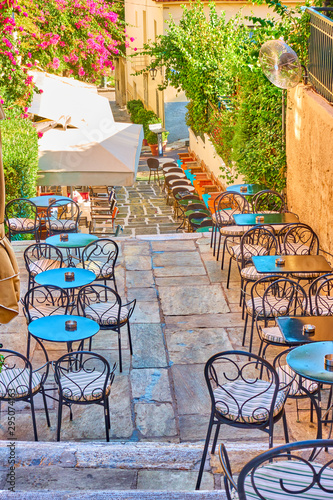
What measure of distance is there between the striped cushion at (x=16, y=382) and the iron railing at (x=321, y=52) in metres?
5.56

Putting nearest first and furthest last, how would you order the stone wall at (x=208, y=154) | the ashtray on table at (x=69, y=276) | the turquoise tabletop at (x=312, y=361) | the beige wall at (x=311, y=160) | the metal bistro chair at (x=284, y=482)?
the metal bistro chair at (x=284, y=482) < the turquoise tabletop at (x=312, y=361) < the ashtray on table at (x=69, y=276) < the beige wall at (x=311, y=160) < the stone wall at (x=208, y=154)

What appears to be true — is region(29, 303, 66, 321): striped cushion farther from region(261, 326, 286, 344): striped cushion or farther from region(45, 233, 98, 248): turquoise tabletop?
region(261, 326, 286, 344): striped cushion

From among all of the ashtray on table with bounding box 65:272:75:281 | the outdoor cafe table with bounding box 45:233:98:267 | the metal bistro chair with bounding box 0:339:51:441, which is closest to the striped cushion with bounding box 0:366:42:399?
the metal bistro chair with bounding box 0:339:51:441

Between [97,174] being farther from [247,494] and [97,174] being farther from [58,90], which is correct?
[247,494]

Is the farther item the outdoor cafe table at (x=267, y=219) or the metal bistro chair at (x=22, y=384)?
the outdoor cafe table at (x=267, y=219)

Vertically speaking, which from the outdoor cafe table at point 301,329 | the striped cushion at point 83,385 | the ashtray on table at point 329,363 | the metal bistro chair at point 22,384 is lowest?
the metal bistro chair at point 22,384

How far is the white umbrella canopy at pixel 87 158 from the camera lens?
1133cm

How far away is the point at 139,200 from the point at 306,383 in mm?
14204

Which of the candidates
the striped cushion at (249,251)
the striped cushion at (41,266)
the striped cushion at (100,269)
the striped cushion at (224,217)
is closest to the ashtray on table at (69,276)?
the striped cushion at (100,269)

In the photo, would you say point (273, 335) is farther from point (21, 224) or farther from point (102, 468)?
point (21, 224)

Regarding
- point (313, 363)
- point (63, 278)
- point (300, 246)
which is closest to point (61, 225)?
point (63, 278)

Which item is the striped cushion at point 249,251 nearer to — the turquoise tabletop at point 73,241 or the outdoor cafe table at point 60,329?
the turquoise tabletop at point 73,241

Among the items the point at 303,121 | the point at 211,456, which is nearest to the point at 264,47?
the point at 303,121

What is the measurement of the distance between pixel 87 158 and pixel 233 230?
3390 millimetres
